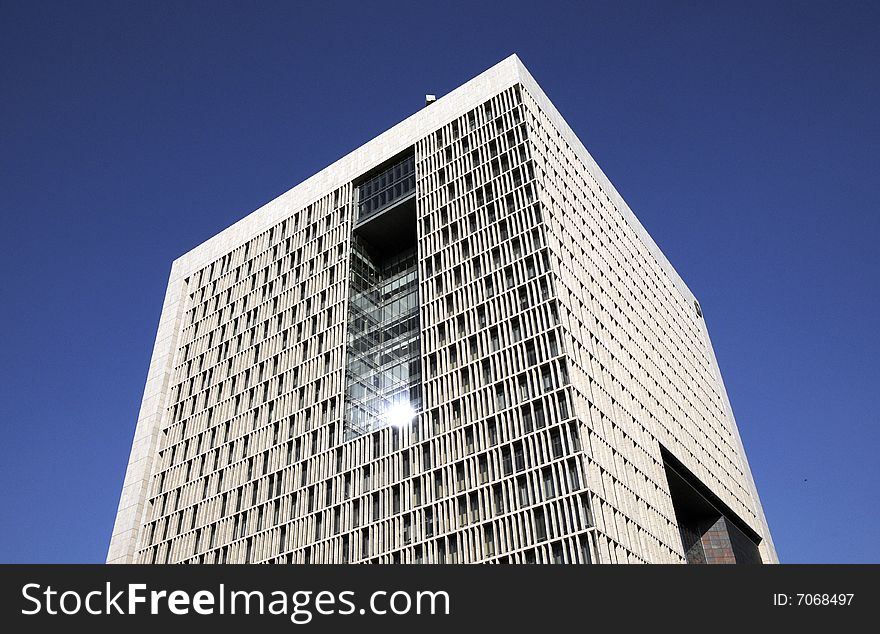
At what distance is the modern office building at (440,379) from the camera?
176ft

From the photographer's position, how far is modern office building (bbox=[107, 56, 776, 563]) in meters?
53.5

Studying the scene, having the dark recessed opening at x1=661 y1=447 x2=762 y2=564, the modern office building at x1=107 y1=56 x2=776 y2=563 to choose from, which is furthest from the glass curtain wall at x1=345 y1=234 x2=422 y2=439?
the dark recessed opening at x1=661 y1=447 x2=762 y2=564

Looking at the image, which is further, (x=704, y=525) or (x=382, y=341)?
(x=704, y=525)

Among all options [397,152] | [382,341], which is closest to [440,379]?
[382,341]

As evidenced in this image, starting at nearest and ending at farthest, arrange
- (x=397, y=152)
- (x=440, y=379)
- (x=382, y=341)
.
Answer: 1. (x=440, y=379)
2. (x=382, y=341)
3. (x=397, y=152)

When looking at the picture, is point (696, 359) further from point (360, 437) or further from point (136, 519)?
point (136, 519)

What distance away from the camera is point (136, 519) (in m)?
70.3

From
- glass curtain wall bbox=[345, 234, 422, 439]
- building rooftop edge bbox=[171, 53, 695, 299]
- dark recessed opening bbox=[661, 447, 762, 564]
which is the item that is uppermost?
building rooftop edge bbox=[171, 53, 695, 299]

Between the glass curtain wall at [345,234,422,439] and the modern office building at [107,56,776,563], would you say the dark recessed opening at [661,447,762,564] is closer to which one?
the modern office building at [107,56,776,563]

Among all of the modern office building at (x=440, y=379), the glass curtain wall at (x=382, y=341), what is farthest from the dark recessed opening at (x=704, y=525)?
the glass curtain wall at (x=382, y=341)

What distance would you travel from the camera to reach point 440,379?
59969mm

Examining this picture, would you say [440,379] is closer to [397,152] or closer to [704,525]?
[397,152]

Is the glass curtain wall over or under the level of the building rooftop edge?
under
